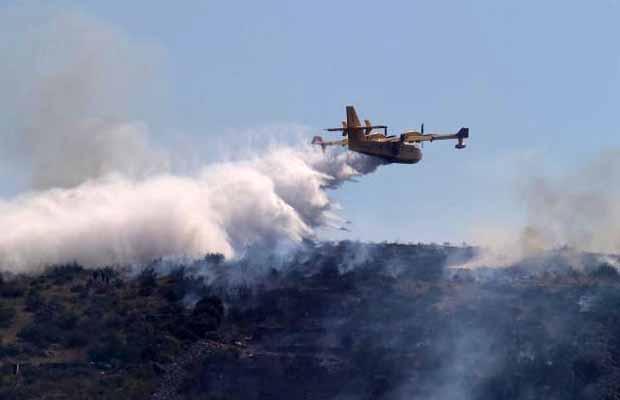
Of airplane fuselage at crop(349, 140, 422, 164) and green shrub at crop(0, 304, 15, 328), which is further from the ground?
airplane fuselage at crop(349, 140, 422, 164)

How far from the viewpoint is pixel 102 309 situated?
119m

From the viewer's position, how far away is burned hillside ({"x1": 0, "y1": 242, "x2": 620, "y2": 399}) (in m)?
104

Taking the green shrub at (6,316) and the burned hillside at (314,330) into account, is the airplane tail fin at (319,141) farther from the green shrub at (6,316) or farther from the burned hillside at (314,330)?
the green shrub at (6,316)

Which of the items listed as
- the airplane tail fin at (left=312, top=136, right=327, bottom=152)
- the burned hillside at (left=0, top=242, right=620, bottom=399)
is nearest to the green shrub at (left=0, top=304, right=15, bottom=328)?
the burned hillside at (left=0, top=242, right=620, bottom=399)

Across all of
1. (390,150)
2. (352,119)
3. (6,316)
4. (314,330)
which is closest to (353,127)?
(352,119)

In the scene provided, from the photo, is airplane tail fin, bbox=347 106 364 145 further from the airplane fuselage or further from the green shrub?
the green shrub

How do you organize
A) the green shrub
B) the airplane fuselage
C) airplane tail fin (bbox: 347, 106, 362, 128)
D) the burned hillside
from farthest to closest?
airplane tail fin (bbox: 347, 106, 362, 128) < the airplane fuselage < the green shrub < the burned hillside

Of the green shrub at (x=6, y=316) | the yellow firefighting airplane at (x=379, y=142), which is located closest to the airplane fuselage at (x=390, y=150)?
the yellow firefighting airplane at (x=379, y=142)

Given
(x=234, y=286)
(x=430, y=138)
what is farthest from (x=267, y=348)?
(x=430, y=138)

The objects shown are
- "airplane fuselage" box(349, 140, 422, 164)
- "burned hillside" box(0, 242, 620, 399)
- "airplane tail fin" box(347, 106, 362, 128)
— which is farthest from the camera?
"airplane tail fin" box(347, 106, 362, 128)

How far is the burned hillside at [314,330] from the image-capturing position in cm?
10431

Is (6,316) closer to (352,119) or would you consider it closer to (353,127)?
(353,127)

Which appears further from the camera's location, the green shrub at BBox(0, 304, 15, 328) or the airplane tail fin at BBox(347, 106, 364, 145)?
the airplane tail fin at BBox(347, 106, 364, 145)

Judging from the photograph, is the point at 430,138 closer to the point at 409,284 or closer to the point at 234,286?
the point at 409,284
